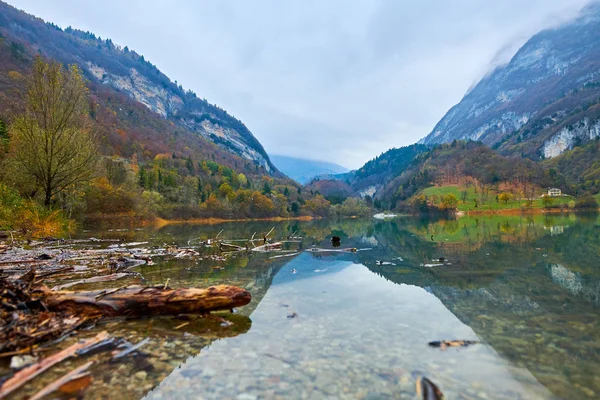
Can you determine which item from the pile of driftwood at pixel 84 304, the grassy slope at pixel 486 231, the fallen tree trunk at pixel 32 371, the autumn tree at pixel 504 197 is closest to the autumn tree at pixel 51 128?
the pile of driftwood at pixel 84 304

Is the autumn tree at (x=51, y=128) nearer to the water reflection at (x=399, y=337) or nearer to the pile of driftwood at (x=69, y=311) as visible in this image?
the water reflection at (x=399, y=337)

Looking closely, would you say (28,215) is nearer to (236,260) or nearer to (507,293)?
(236,260)

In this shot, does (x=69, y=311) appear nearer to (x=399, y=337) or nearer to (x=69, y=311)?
(x=69, y=311)

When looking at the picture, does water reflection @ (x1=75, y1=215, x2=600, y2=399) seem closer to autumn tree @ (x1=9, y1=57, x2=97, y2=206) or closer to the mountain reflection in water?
the mountain reflection in water

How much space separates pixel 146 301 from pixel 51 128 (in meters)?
31.4

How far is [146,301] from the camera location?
8.84 metres

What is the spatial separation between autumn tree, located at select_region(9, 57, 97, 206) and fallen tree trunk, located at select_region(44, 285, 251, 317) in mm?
29553

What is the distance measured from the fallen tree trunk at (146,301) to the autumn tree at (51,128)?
2955 centimetres

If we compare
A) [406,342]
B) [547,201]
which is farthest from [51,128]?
[547,201]

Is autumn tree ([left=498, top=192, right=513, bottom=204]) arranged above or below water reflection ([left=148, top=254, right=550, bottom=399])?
above

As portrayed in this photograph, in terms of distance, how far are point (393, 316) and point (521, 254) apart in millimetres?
18641

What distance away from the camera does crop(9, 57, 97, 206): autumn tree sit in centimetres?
3058

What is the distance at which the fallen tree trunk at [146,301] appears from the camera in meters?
8.50

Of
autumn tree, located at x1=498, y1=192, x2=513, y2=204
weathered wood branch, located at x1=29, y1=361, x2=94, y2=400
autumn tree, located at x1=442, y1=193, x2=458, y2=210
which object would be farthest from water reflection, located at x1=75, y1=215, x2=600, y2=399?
autumn tree, located at x1=442, y1=193, x2=458, y2=210
